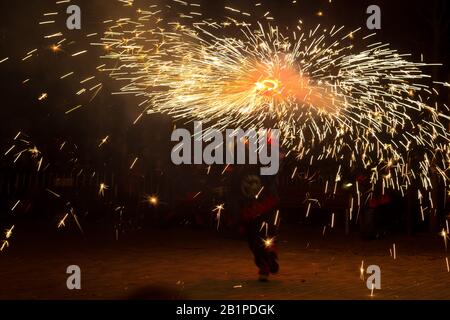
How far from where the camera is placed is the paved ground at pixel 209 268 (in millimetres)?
7297

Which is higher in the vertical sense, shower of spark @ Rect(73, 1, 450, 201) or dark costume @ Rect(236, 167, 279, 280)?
shower of spark @ Rect(73, 1, 450, 201)

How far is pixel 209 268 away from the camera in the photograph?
9086mm

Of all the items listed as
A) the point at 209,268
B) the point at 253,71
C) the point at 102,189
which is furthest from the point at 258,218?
the point at 102,189

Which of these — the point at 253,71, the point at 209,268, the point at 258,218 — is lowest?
the point at 209,268

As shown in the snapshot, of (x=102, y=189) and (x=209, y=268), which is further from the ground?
(x=102, y=189)

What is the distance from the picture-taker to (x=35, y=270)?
344 inches

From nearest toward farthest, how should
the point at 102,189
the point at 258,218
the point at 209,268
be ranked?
the point at 258,218
the point at 209,268
the point at 102,189

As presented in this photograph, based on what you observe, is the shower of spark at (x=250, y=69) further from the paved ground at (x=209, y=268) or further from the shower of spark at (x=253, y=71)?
the paved ground at (x=209, y=268)

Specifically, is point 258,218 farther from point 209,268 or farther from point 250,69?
point 250,69

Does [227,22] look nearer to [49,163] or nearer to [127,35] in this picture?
[127,35]

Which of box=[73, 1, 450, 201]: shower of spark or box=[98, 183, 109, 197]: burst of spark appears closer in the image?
box=[73, 1, 450, 201]: shower of spark

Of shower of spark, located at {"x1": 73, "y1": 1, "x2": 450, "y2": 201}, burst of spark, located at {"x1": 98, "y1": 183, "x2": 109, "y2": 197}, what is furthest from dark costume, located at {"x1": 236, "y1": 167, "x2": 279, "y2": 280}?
burst of spark, located at {"x1": 98, "y1": 183, "x2": 109, "y2": 197}

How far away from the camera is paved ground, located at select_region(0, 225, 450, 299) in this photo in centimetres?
730

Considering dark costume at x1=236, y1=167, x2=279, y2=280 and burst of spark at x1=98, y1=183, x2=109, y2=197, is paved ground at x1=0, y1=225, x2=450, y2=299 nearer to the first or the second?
dark costume at x1=236, y1=167, x2=279, y2=280
